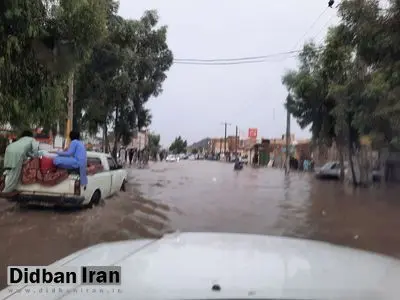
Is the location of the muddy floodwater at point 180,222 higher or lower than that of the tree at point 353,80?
lower

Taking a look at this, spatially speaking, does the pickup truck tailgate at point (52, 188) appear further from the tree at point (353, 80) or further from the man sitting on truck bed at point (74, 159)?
the tree at point (353, 80)

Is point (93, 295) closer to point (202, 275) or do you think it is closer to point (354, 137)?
point (202, 275)

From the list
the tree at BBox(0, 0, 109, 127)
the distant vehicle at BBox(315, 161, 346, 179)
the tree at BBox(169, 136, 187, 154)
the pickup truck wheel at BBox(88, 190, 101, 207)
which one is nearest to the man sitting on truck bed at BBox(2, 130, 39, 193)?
the tree at BBox(0, 0, 109, 127)

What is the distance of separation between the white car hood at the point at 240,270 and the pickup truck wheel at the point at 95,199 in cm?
1012

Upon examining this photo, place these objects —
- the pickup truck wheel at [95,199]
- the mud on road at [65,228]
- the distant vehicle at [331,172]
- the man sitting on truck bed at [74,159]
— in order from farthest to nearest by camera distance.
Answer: the distant vehicle at [331,172] → the pickup truck wheel at [95,199] → the man sitting on truck bed at [74,159] → the mud on road at [65,228]

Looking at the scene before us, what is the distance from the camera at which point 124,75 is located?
2992cm

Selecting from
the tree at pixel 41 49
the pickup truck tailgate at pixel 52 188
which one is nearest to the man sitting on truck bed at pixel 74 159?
the pickup truck tailgate at pixel 52 188

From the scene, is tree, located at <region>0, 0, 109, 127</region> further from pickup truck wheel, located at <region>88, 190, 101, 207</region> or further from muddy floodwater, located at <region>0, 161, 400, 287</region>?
pickup truck wheel, located at <region>88, 190, 101, 207</region>

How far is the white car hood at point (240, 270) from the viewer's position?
7.25ft

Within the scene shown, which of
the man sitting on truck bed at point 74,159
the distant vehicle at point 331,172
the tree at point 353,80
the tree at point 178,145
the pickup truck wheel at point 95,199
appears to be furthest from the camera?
the tree at point 178,145

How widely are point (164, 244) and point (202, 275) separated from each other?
798 mm

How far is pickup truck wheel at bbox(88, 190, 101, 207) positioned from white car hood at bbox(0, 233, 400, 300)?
1012cm

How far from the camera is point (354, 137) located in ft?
102

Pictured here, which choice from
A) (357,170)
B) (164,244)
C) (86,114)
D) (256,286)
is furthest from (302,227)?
(357,170)
